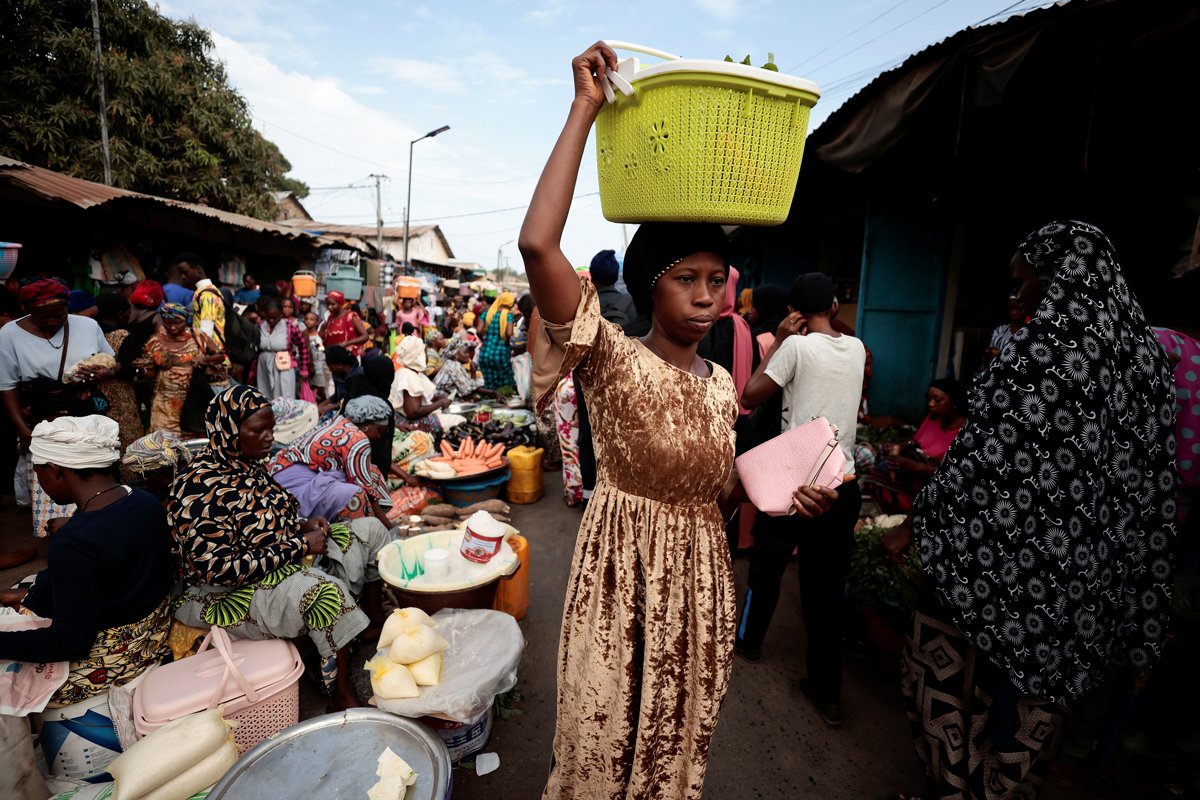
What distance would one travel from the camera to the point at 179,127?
14.0 meters

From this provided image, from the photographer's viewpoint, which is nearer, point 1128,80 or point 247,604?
point 247,604

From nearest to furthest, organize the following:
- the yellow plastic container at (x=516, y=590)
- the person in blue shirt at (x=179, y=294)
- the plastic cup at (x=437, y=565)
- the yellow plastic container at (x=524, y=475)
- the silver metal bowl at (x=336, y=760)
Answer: the silver metal bowl at (x=336, y=760)
the plastic cup at (x=437, y=565)
the yellow plastic container at (x=516, y=590)
the yellow plastic container at (x=524, y=475)
the person in blue shirt at (x=179, y=294)

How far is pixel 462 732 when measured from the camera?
245 centimetres

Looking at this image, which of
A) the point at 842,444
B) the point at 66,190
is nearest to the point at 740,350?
the point at 842,444

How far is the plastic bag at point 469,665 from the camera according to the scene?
2.21 m

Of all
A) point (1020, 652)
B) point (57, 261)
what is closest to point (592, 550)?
point (1020, 652)

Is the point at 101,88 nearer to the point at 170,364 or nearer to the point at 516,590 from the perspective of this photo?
the point at 170,364

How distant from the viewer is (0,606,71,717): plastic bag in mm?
1934

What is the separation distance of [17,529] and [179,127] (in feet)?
44.3

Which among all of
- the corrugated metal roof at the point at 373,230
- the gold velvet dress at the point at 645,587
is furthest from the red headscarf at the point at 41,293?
the corrugated metal roof at the point at 373,230

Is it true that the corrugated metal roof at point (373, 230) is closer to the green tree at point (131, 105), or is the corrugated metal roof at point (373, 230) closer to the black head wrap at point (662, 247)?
the green tree at point (131, 105)

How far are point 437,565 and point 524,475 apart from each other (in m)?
2.63

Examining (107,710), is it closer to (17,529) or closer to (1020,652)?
(1020,652)

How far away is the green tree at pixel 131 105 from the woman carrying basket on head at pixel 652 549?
1615cm
